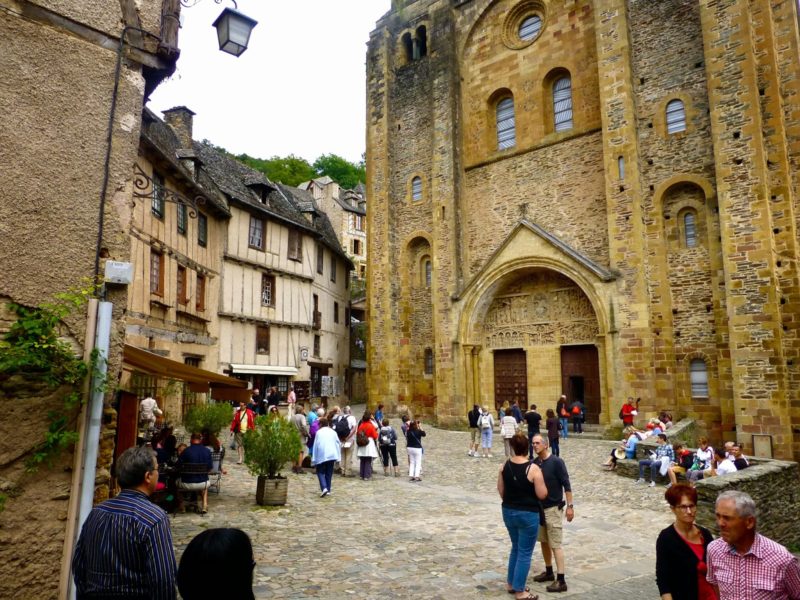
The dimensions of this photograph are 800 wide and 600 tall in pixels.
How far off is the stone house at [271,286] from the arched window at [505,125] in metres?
8.72

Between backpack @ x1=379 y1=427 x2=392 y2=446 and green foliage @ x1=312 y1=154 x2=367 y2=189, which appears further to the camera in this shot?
green foliage @ x1=312 y1=154 x2=367 y2=189

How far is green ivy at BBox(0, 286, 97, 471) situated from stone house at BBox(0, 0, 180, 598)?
70 mm

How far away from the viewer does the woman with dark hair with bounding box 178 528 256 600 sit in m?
1.94

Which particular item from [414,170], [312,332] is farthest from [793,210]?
[312,332]

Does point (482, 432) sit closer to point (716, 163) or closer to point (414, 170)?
point (716, 163)

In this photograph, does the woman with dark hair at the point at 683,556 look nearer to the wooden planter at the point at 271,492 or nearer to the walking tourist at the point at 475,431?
the wooden planter at the point at 271,492

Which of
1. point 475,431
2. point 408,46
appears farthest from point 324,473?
point 408,46

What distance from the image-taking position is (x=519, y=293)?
21344 millimetres

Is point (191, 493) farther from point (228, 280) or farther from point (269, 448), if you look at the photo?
point (228, 280)

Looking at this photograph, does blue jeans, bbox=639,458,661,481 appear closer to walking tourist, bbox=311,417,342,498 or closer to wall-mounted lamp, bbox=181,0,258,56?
walking tourist, bbox=311,417,342,498

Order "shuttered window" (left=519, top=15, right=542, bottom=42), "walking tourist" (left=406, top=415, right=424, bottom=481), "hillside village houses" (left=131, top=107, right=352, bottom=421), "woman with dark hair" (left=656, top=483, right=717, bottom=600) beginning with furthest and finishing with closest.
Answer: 1. "shuttered window" (left=519, top=15, right=542, bottom=42)
2. "hillside village houses" (left=131, top=107, right=352, bottom=421)
3. "walking tourist" (left=406, top=415, right=424, bottom=481)
4. "woman with dark hair" (left=656, top=483, right=717, bottom=600)

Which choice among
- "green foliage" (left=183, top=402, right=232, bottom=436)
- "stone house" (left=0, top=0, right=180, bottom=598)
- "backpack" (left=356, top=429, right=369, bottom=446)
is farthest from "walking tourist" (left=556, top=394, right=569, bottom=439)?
"stone house" (left=0, top=0, right=180, bottom=598)

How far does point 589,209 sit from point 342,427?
11.8 m

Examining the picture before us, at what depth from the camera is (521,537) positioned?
524 cm
